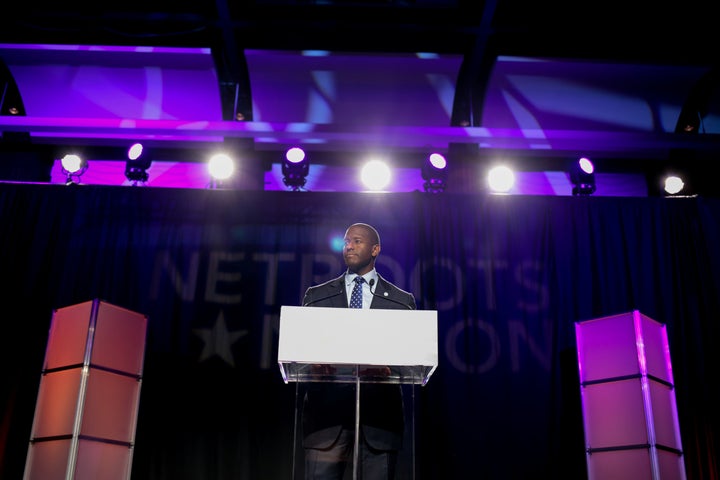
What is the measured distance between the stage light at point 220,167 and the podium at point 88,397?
1.68 metres

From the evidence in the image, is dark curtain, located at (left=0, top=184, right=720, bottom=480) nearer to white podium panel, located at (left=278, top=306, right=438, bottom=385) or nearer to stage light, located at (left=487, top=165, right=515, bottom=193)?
stage light, located at (left=487, top=165, right=515, bottom=193)

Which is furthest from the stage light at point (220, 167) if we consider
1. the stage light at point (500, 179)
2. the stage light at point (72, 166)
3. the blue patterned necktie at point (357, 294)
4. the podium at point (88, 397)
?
the blue patterned necktie at point (357, 294)

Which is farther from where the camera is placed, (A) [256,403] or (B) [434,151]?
(B) [434,151]

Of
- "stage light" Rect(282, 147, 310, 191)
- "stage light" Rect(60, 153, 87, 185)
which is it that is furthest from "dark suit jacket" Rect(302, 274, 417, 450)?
"stage light" Rect(60, 153, 87, 185)

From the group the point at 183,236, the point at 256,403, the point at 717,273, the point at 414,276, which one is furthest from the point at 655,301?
the point at 183,236

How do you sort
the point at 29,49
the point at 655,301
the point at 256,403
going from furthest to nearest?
the point at 29,49 → the point at 655,301 → the point at 256,403

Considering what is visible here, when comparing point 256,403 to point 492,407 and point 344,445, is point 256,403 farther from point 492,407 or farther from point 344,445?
point 344,445

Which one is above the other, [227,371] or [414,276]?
[414,276]

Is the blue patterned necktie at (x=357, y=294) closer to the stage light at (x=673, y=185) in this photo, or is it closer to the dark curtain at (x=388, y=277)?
the dark curtain at (x=388, y=277)

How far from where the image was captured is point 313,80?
635cm

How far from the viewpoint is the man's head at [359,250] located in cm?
366

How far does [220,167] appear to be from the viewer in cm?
613

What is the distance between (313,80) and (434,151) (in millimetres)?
1305

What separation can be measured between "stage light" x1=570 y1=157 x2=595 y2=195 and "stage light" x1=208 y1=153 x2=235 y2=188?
3092mm
